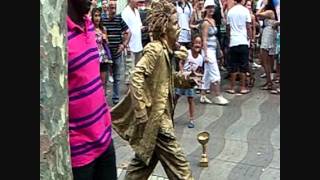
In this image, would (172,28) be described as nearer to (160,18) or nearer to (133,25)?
(160,18)

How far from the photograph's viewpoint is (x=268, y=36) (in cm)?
1205

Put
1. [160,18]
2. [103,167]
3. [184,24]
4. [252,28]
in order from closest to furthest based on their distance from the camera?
[103,167] → [160,18] → [252,28] → [184,24]

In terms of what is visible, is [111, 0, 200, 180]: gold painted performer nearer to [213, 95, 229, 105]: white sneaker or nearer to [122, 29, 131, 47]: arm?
[213, 95, 229, 105]: white sneaker

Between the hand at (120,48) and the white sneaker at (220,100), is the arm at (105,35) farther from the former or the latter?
the white sneaker at (220,100)

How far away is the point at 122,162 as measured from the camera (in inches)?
307

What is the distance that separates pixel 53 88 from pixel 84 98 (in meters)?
1.25

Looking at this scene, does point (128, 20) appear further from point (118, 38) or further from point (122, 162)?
point (122, 162)

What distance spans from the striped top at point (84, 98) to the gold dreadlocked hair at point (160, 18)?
76.5 inches

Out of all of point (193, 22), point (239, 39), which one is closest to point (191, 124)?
point (239, 39)

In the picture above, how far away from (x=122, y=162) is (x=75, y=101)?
433cm

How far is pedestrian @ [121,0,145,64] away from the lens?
38.4ft

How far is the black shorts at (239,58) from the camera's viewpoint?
1173cm

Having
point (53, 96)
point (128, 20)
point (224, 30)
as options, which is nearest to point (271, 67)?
point (224, 30)

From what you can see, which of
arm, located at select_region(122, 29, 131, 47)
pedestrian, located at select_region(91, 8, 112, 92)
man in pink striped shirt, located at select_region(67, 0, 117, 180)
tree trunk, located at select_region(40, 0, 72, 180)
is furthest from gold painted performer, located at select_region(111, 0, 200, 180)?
arm, located at select_region(122, 29, 131, 47)
